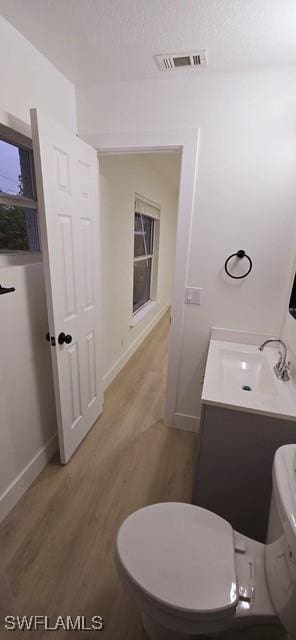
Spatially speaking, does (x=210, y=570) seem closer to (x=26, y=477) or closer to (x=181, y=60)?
(x=26, y=477)

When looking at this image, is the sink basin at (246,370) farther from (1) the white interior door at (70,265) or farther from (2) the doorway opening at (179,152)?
(1) the white interior door at (70,265)

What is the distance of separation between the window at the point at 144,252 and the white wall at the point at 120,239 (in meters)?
0.20

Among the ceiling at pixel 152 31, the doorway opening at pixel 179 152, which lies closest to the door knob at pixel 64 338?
the doorway opening at pixel 179 152

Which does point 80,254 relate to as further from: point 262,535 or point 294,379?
point 262,535

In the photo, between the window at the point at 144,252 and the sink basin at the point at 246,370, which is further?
the window at the point at 144,252

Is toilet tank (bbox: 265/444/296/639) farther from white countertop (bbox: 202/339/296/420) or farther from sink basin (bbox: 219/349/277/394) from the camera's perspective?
sink basin (bbox: 219/349/277/394)

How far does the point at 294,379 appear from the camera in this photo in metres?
1.42

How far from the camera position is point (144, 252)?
12.7 ft

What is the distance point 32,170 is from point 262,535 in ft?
7.55

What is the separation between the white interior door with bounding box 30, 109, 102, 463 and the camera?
1.30 m

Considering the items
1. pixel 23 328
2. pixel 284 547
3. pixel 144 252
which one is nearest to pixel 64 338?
pixel 23 328

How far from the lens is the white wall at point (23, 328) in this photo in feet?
4.11

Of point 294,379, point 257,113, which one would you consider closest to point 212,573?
point 294,379

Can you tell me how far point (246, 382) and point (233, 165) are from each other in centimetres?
126
